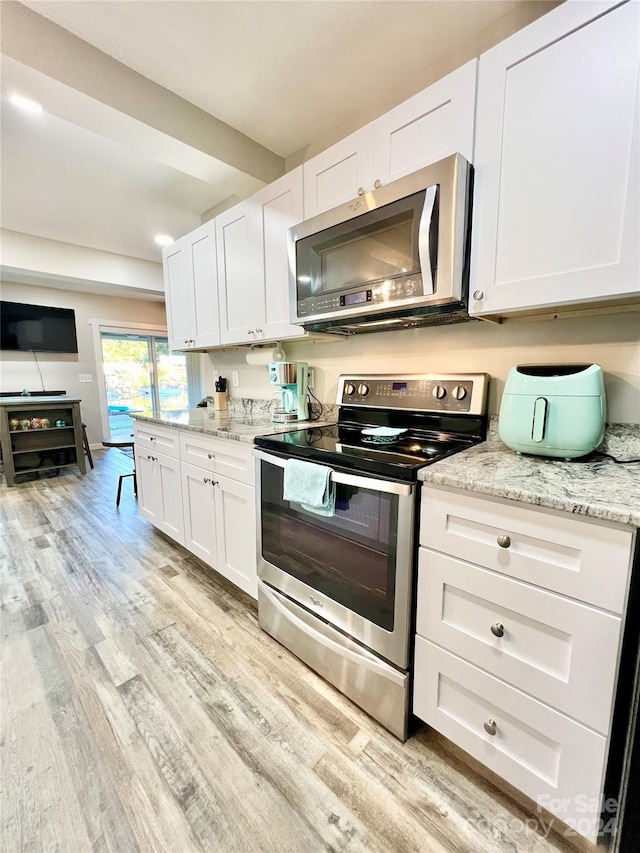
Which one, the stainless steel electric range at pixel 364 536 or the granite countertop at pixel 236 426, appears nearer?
the stainless steel electric range at pixel 364 536

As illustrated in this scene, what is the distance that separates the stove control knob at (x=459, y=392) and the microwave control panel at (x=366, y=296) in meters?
0.44

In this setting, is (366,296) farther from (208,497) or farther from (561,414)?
(208,497)

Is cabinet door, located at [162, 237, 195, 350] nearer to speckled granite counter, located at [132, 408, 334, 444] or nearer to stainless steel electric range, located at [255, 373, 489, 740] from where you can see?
speckled granite counter, located at [132, 408, 334, 444]

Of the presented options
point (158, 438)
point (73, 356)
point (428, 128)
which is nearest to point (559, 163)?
point (428, 128)

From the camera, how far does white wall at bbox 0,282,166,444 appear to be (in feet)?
15.2

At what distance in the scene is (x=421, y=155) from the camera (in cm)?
126

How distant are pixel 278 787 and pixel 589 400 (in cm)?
144

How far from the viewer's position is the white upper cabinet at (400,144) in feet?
3.79

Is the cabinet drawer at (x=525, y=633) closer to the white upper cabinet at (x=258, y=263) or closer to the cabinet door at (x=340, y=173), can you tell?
the white upper cabinet at (x=258, y=263)

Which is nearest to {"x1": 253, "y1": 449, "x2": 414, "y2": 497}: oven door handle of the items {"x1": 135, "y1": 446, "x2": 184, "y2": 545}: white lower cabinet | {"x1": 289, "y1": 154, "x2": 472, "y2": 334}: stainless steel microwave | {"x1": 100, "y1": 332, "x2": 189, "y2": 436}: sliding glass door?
{"x1": 289, "y1": 154, "x2": 472, "y2": 334}: stainless steel microwave

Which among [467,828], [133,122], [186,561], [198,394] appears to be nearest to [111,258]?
[198,394]

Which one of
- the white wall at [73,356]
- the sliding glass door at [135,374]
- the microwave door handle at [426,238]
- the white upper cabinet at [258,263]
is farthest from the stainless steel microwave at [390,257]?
the white wall at [73,356]

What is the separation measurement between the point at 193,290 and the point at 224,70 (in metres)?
1.23

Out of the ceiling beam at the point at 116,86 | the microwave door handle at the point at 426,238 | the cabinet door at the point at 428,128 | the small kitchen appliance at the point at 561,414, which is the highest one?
the ceiling beam at the point at 116,86
